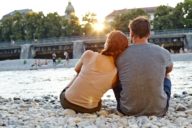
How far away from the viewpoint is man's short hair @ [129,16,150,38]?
554 centimetres

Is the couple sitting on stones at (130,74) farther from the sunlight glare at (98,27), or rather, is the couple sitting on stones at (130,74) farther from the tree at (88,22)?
the sunlight glare at (98,27)

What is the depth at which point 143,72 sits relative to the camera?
5.68 meters

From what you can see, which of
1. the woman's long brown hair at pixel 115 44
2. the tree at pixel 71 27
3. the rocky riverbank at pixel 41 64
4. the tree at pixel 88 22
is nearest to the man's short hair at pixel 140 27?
the woman's long brown hair at pixel 115 44

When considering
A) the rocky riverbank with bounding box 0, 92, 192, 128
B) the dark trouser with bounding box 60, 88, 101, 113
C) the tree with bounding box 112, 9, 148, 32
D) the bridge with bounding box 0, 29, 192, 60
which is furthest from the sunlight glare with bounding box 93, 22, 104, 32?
the dark trouser with bounding box 60, 88, 101, 113

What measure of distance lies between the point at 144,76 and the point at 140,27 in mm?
568

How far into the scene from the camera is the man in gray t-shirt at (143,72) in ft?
18.5

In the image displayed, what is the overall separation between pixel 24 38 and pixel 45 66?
3394 cm

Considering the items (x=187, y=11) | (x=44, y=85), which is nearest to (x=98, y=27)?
(x=187, y=11)

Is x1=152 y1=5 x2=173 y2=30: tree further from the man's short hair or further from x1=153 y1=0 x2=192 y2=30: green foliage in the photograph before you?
the man's short hair

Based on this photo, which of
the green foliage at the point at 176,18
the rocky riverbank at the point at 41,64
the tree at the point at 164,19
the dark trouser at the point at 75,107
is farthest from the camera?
the green foliage at the point at 176,18

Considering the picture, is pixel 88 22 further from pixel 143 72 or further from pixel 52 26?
pixel 143 72

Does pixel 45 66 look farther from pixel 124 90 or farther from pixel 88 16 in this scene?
pixel 124 90

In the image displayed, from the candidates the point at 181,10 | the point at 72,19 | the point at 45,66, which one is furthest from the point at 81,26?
the point at 45,66

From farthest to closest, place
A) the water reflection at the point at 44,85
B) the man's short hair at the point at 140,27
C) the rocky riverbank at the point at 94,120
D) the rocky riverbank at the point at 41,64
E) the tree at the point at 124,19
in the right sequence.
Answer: the tree at the point at 124,19 < the rocky riverbank at the point at 41,64 < the water reflection at the point at 44,85 < the man's short hair at the point at 140,27 < the rocky riverbank at the point at 94,120
